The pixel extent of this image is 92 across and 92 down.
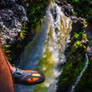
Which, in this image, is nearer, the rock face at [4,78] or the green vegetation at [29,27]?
the rock face at [4,78]

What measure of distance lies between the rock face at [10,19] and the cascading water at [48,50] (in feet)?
1.69

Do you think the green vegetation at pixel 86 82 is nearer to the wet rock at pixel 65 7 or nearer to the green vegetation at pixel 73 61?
the green vegetation at pixel 73 61

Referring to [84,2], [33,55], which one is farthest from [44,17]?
[84,2]

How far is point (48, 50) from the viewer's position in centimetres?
310

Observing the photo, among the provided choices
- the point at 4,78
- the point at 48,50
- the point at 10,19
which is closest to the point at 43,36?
the point at 48,50

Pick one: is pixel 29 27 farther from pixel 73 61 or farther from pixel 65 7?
pixel 73 61

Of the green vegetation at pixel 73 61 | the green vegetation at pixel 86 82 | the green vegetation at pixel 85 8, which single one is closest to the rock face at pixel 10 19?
A: the green vegetation at pixel 73 61

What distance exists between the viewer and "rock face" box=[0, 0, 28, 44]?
7.82 feet

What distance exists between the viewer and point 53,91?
3.24 m

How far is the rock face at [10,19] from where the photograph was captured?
238cm

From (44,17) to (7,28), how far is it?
3.21 feet

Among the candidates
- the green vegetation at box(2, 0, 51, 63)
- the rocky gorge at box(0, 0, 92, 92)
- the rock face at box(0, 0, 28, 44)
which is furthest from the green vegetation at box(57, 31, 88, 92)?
the rock face at box(0, 0, 28, 44)

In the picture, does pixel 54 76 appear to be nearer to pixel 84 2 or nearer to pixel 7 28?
pixel 7 28

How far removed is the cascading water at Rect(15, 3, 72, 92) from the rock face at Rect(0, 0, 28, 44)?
0.51 meters
